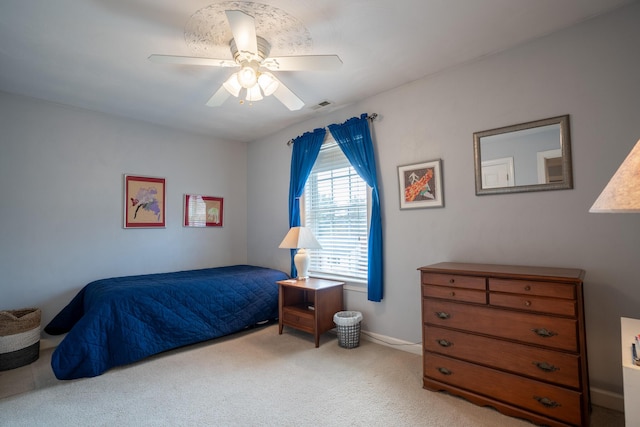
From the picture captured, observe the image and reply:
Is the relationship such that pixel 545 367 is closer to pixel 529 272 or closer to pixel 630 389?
pixel 529 272

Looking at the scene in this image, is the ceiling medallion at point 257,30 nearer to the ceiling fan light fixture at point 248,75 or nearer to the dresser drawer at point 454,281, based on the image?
the ceiling fan light fixture at point 248,75

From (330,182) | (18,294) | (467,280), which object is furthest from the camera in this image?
(330,182)

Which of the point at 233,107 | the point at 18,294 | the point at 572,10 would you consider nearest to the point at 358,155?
the point at 233,107

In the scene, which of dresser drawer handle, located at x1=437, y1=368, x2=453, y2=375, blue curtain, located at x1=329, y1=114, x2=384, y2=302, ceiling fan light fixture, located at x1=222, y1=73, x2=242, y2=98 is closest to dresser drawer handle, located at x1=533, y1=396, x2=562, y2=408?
dresser drawer handle, located at x1=437, y1=368, x2=453, y2=375

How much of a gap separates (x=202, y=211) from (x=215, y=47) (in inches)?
108

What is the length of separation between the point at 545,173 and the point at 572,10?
1.09 m

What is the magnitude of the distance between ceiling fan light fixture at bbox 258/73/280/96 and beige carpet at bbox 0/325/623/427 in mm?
2330

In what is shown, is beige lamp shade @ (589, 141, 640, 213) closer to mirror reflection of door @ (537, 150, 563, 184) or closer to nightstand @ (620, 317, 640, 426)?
nightstand @ (620, 317, 640, 426)

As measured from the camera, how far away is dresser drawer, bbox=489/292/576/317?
1762 millimetres

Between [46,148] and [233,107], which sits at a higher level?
[233,107]

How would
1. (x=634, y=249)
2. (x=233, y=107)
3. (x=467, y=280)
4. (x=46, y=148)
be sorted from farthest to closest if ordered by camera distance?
(x=233, y=107) < (x=46, y=148) < (x=467, y=280) < (x=634, y=249)

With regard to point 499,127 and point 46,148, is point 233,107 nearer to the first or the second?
point 46,148

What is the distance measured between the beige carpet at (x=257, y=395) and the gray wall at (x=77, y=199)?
1258mm

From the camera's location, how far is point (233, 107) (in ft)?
11.8
